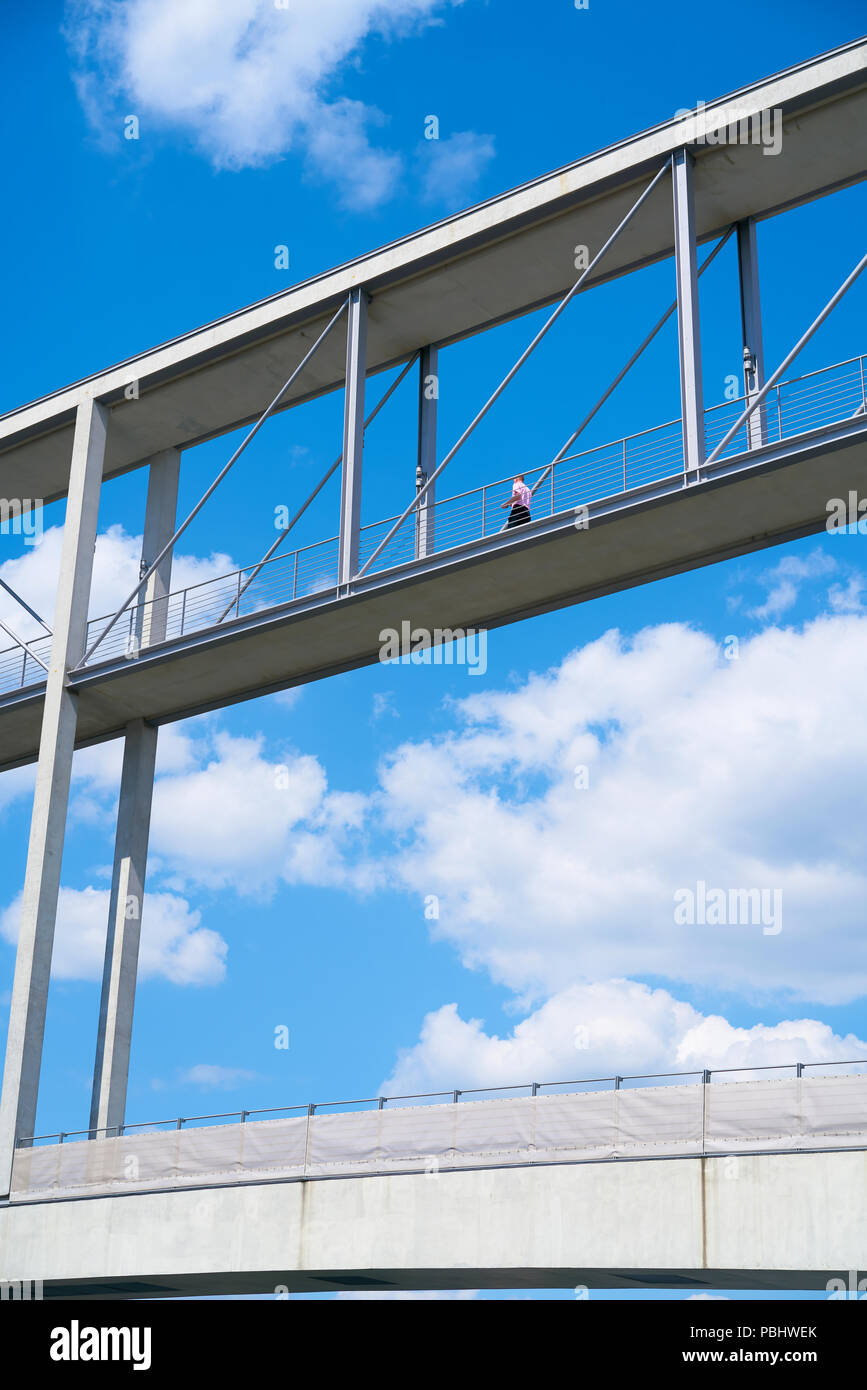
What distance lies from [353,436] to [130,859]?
32.9 feet

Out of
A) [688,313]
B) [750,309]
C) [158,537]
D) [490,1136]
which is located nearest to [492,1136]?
[490,1136]

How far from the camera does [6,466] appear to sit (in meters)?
37.4

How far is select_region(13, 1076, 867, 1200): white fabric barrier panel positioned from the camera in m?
19.1

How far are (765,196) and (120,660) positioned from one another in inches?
595

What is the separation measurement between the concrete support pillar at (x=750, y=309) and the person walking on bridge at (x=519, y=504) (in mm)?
4136

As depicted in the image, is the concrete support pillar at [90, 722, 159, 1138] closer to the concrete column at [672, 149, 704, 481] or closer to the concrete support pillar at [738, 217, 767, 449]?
the concrete column at [672, 149, 704, 481]

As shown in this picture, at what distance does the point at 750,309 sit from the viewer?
28078 millimetres

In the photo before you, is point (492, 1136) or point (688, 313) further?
point (688, 313)

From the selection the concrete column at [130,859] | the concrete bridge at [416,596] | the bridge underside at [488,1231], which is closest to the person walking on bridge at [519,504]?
the concrete bridge at [416,596]

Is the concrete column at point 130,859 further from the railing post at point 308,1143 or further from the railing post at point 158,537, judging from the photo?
the railing post at point 308,1143

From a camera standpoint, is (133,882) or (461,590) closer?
(461,590)

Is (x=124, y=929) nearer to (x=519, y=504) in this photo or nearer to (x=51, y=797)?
(x=51, y=797)
